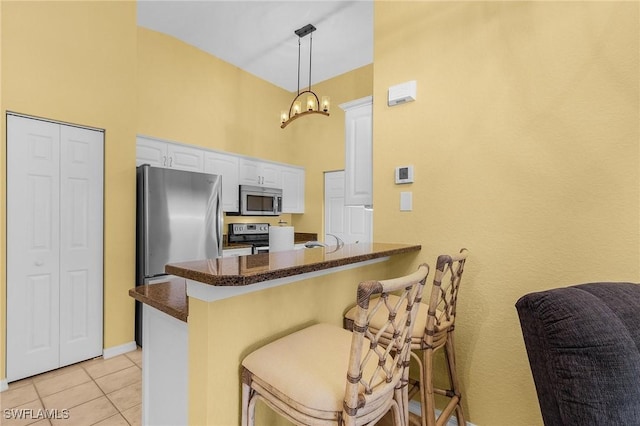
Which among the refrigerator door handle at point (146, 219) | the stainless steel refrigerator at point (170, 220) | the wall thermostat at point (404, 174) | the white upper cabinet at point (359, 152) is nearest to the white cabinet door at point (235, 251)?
the stainless steel refrigerator at point (170, 220)

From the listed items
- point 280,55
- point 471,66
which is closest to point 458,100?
point 471,66

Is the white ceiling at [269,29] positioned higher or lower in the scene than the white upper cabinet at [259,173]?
higher

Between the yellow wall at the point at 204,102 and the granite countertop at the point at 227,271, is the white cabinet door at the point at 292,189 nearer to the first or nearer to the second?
the yellow wall at the point at 204,102

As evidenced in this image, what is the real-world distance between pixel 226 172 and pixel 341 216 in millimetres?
1833

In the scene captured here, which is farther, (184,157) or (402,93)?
(184,157)

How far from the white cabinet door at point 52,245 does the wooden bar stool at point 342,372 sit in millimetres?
2271

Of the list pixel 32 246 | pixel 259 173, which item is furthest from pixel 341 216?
pixel 32 246

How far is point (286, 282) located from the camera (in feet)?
4.07

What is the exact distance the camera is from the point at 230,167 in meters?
4.09

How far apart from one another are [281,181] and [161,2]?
260 cm

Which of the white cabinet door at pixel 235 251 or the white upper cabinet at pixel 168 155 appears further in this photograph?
the white cabinet door at pixel 235 251

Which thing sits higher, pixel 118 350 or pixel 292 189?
pixel 292 189

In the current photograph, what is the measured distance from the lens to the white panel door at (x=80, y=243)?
2408 mm

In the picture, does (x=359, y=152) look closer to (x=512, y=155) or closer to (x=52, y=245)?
(x=512, y=155)
